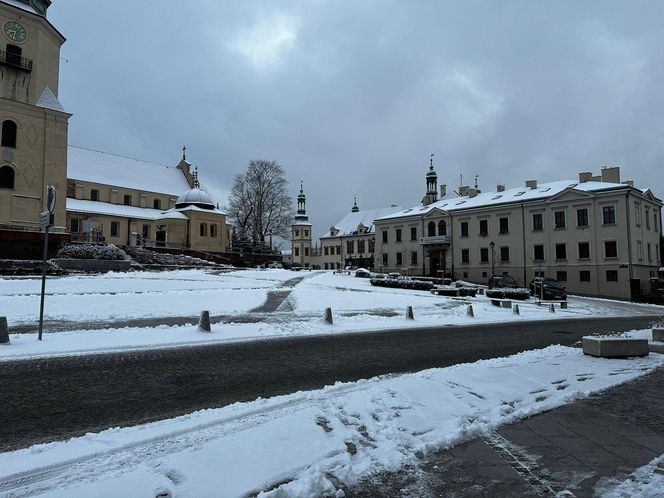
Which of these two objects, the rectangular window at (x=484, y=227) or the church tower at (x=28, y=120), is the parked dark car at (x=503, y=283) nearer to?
the rectangular window at (x=484, y=227)

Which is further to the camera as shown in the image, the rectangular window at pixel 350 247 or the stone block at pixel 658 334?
the rectangular window at pixel 350 247

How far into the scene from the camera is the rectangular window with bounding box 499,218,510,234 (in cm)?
5298

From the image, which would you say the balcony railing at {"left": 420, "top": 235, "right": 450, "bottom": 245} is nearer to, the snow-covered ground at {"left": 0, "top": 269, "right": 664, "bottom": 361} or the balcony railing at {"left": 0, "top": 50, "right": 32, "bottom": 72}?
the snow-covered ground at {"left": 0, "top": 269, "right": 664, "bottom": 361}

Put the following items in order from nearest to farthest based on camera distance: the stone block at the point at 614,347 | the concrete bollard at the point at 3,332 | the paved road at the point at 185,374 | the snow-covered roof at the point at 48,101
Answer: the paved road at the point at 185,374 < the stone block at the point at 614,347 < the concrete bollard at the point at 3,332 < the snow-covered roof at the point at 48,101

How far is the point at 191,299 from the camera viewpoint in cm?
2139

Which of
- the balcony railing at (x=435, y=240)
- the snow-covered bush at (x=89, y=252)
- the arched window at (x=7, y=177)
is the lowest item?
the snow-covered bush at (x=89, y=252)

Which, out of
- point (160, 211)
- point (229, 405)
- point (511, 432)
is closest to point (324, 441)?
point (229, 405)

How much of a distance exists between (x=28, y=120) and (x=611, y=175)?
5358 centimetres

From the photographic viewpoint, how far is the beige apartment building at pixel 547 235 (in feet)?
145

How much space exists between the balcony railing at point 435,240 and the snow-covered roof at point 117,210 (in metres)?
30.5

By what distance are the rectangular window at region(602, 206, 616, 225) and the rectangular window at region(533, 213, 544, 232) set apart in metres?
6.07

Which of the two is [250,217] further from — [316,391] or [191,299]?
[316,391]

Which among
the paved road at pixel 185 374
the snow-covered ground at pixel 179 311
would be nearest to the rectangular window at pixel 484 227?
the snow-covered ground at pixel 179 311

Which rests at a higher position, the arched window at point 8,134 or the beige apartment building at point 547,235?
the arched window at point 8,134
